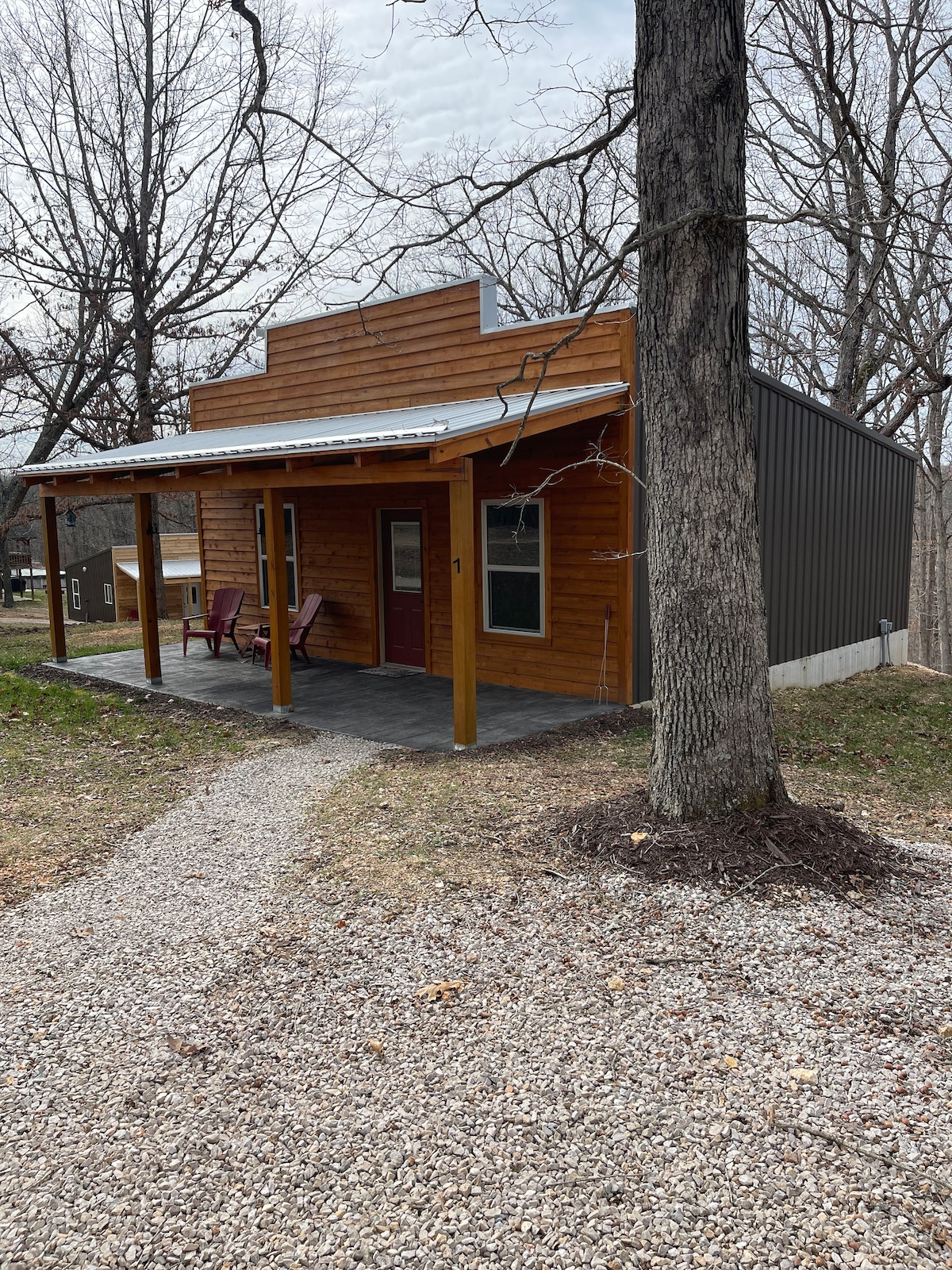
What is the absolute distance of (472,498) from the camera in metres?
7.80

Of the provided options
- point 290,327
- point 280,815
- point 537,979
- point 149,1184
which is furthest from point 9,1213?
point 290,327

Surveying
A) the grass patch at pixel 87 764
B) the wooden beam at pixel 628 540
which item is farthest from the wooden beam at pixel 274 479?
the grass patch at pixel 87 764

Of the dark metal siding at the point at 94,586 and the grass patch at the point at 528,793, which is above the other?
the dark metal siding at the point at 94,586

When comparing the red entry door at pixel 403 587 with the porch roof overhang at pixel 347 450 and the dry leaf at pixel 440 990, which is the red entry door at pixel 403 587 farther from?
the dry leaf at pixel 440 990

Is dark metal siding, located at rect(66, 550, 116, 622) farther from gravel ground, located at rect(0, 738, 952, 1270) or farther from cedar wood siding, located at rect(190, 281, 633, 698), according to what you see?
gravel ground, located at rect(0, 738, 952, 1270)

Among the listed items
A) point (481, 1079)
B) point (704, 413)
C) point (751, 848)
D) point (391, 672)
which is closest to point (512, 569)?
point (391, 672)

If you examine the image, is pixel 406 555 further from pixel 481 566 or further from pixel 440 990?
pixel 440 990

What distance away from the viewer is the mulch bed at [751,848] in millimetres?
4617

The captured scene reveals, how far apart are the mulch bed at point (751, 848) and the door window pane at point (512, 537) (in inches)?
196

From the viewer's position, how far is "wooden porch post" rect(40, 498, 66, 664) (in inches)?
470

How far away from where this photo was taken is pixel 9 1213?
2.70 m

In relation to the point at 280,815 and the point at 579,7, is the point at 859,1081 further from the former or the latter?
the point at 579,7

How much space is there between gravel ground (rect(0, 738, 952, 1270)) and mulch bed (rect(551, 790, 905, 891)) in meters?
0.20

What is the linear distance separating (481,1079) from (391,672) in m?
8.47
